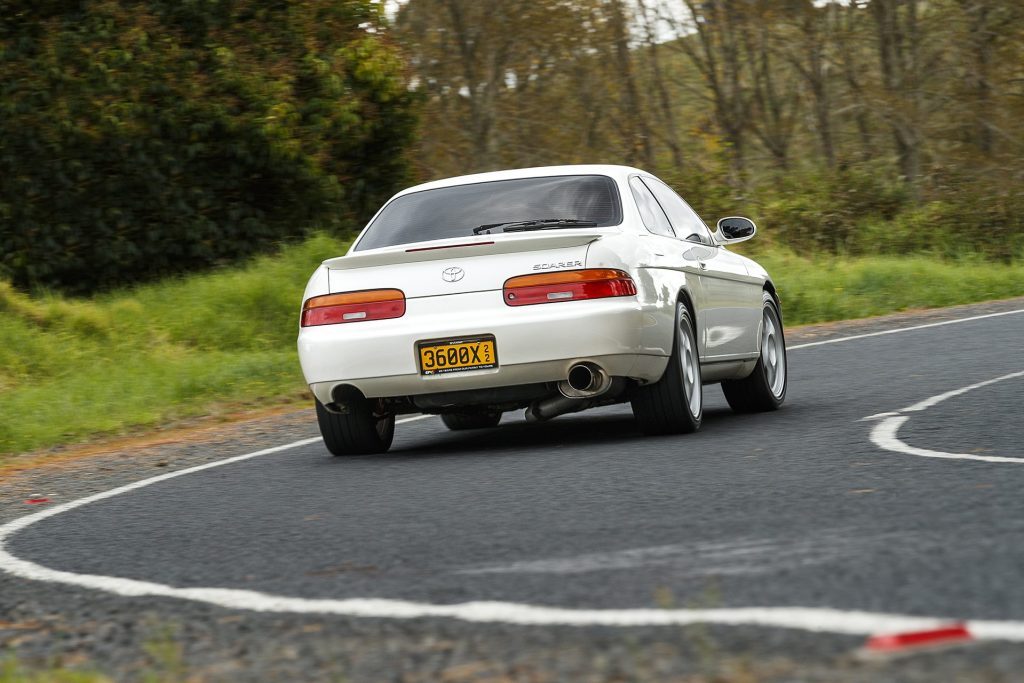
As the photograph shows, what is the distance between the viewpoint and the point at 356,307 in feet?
25.8

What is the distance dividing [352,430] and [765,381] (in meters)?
2.84

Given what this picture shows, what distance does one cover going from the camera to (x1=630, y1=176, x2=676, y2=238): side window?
28.1 feet

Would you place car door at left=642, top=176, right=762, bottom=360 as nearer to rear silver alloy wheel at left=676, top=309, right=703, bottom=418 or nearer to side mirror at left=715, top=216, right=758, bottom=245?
side mirror at left=715, top=216, right=758, bottom=245

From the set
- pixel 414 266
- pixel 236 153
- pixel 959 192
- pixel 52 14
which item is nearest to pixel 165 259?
pixel 236 153

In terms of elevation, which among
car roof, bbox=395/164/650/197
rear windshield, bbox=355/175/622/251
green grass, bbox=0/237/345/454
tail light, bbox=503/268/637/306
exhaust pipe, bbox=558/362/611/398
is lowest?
green grass, bbox=0/237/345/454

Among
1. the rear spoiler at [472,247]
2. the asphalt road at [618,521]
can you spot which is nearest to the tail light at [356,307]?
the rear spoiler at [472,247]

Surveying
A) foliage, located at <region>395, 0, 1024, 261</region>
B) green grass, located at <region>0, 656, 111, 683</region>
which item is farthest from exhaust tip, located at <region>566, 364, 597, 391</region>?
foliage, located at <region>395, 0, 1024, 261</region>

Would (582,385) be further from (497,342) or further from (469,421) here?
(469,421)

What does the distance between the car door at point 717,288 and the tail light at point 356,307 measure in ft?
5.71

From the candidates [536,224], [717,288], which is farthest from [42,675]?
[717,288]

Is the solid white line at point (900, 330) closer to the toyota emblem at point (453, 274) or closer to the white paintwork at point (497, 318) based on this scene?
the white paintwork at point (497, 318)

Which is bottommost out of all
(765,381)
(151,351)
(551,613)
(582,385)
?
(151,351)

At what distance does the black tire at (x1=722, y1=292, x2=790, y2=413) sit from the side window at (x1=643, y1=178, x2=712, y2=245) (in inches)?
33.0

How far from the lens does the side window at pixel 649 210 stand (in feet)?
28.1
